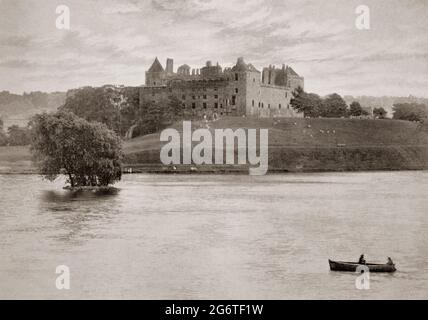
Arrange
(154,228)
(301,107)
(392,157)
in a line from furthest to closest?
(301,107) < (392,157) < (154,228)

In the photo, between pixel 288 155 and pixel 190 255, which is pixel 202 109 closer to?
pixel 288 155

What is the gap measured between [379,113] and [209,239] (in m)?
37.8

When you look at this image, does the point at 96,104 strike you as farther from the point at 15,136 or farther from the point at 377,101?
the point at 377,101

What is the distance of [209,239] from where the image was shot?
2175cm

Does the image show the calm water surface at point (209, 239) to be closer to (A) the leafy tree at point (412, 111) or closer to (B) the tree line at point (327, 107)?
(A) the leafy tree at point (412, 111)

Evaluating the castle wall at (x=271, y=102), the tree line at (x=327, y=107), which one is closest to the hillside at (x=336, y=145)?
the castle wall at (x=271, y=102)

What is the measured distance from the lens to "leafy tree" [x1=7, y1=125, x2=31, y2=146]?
3170 centimetres

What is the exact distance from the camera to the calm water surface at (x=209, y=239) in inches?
669

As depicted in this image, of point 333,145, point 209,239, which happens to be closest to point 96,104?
point 209,239

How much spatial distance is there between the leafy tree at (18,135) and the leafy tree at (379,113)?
3103cm

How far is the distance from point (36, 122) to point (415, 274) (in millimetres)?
19155

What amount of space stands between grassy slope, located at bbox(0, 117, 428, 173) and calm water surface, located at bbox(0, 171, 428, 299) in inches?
405
